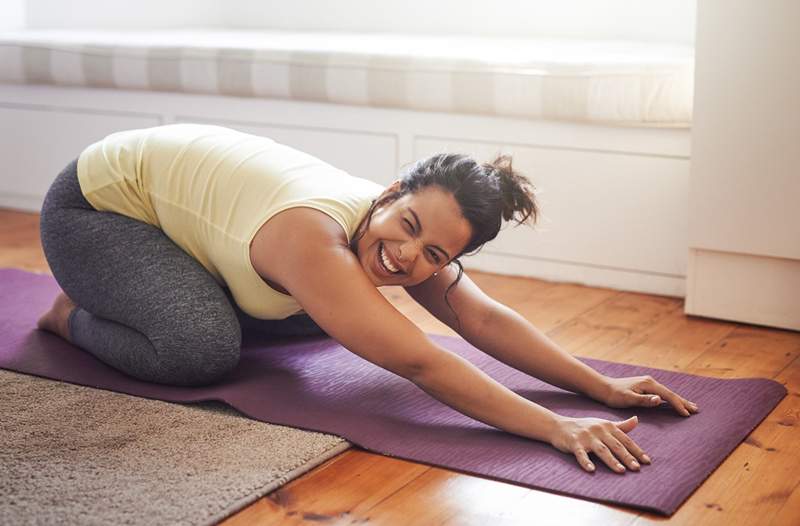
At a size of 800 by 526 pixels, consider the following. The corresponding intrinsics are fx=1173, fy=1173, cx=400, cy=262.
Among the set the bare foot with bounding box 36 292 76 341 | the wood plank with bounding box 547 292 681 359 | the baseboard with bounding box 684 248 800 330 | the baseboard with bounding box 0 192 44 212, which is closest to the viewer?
the bare foot with bounding box 36 292 76 341

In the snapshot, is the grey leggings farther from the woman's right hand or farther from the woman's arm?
the woman's right hand

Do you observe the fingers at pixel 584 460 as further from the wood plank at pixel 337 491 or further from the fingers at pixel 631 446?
the wood plank at pixel 337 491

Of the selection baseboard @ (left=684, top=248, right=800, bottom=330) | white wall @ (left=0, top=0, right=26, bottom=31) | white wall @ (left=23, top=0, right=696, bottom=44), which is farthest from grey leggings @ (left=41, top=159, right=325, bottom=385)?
white wall @ (left=0, top=0, right=26, bottom=31)

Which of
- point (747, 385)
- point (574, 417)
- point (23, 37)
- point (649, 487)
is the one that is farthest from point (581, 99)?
point (23, 37)

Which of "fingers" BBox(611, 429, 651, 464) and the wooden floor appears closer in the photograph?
the wooden floor

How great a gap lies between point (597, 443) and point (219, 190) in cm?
74

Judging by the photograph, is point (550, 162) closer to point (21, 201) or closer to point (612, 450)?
point (612, 450)

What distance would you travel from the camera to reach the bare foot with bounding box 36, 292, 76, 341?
7.00ft

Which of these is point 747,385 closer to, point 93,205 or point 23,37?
point 93,205

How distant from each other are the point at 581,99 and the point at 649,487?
126 cm

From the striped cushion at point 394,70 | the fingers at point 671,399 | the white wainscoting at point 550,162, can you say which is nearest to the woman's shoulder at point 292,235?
the fingers at point 671,399

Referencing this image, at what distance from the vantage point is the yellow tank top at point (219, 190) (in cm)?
182

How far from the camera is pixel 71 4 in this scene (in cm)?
395

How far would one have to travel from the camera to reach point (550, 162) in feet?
8.89
